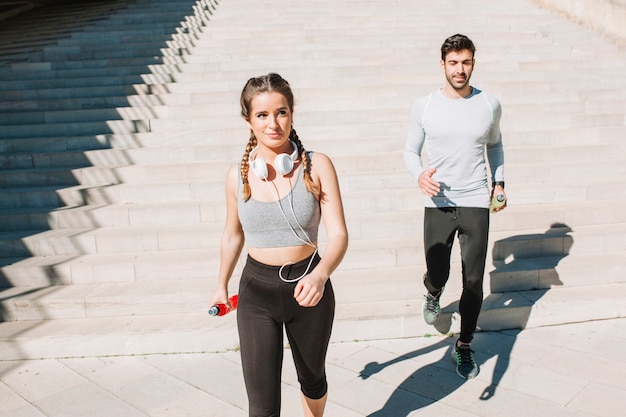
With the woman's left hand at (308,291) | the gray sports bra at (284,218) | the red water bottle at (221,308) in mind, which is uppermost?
the gray sports bra at (284,218)

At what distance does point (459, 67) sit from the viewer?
3.53 meters

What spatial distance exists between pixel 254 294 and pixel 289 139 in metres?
0.74

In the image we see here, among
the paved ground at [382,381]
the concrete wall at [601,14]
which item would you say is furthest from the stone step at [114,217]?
the concrete wall at [601,14]

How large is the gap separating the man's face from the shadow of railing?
3.93 meters

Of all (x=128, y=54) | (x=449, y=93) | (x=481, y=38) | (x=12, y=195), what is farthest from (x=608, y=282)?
(x=128, y=54)

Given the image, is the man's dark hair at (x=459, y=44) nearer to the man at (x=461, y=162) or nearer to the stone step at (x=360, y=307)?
the man at (x=461, y=162)

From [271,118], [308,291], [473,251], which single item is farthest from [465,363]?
[271,118]

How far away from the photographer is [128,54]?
10672 millimetres

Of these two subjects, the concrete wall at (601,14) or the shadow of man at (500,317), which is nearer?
the shadow of man at (500,317)

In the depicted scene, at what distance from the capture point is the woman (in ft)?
7.88

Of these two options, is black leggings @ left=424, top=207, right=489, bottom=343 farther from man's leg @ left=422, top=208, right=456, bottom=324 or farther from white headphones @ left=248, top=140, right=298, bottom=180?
white headphones @ left=248, top=140, right=298, bottom=180

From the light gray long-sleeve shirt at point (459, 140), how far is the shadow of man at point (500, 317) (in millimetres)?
1274

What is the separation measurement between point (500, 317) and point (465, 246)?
4.43 ft

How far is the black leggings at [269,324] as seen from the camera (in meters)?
2.49
